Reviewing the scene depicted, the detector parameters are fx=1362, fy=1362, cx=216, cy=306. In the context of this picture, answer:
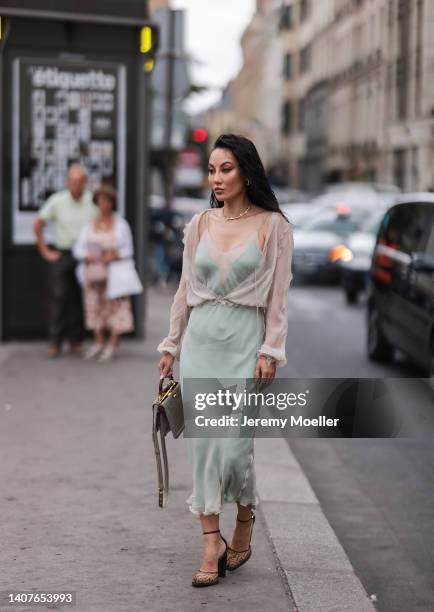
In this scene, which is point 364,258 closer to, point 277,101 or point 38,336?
point 38,336

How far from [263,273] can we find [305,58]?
90.2m

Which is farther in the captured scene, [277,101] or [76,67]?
[277,101]

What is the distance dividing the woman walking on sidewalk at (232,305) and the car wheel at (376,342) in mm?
7692

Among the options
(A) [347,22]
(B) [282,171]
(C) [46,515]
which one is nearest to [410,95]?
(C) [46,515]

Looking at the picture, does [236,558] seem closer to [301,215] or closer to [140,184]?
[140,184]

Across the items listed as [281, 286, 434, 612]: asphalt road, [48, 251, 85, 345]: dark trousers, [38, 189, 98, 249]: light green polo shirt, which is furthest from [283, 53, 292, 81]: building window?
[38, 189, 98, 249]: light green polo shirt

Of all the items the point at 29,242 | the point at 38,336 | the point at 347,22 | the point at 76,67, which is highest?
the point at 347,22

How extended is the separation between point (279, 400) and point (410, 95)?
2819 centimetres

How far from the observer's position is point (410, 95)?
32.7 meters

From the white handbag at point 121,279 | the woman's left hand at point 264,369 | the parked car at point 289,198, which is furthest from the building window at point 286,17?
the woman's left hand at point 264,369

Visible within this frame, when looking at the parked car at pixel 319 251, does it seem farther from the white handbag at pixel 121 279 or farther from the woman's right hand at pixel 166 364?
the woman's right hand at pixel 166 364

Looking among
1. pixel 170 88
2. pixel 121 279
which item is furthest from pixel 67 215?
pixel 170 88

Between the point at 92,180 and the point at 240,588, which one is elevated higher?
the point at 92,180

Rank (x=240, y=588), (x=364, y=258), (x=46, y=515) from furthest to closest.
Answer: (x=364, y=258) → (x=46, y=515) → (x=240, y=588)
